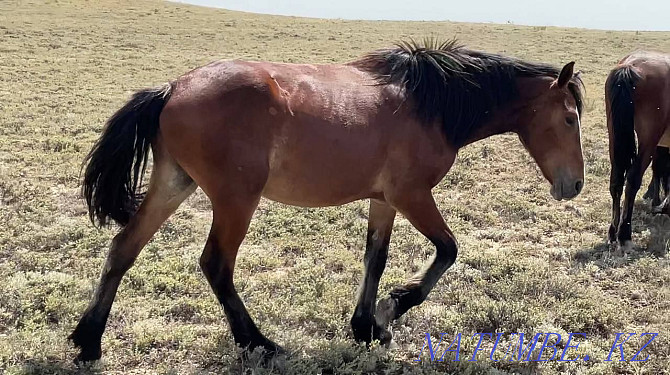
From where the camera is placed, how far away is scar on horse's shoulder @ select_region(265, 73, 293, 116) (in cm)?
357

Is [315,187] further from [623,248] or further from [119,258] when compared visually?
[623,248]

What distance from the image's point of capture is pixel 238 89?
3514mm

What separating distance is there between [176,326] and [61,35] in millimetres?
23019

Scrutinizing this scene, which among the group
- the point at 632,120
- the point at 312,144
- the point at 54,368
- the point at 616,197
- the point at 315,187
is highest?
the point at 632,120

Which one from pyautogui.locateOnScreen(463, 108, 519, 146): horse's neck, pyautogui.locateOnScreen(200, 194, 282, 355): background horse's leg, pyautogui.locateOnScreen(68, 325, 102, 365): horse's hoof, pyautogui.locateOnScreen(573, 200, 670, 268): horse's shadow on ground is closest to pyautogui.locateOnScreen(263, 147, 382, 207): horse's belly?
pyautogui.locateOnScreen(200, 194, 282, 355): background horse's leg

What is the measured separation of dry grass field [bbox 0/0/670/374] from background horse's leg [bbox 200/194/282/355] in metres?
0.18

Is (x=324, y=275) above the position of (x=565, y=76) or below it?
below

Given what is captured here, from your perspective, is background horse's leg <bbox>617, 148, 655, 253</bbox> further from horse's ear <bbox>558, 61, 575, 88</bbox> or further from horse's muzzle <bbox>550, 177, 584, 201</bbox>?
horse's ear <bbox>558, 61, 575, 88</bbox>

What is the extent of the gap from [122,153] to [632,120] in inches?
205

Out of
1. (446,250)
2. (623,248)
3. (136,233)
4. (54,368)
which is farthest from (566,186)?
(54,368)

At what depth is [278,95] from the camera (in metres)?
3.59

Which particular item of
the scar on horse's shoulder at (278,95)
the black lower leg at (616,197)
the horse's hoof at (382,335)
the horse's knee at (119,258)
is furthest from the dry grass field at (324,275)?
the scar on horse's shoulder at (278,95)

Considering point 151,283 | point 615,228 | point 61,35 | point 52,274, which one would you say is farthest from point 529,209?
point 61,35

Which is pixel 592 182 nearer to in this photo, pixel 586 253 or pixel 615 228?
pixel 615 228
